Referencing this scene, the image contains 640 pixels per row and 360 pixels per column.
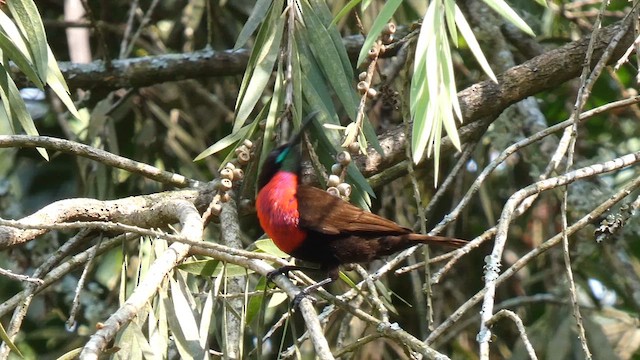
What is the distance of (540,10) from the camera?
15.7ft

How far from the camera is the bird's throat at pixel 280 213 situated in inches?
129

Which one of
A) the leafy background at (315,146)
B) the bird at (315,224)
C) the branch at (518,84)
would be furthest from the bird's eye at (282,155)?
the branch at (518,84)

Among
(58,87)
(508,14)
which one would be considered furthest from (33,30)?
(508,14)

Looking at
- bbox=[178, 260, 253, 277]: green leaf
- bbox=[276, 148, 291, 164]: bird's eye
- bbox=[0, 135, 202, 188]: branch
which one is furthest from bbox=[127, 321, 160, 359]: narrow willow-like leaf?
bbox=[276, 148, 291, 164]: bird's eye

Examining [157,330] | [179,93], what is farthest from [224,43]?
[157,330]

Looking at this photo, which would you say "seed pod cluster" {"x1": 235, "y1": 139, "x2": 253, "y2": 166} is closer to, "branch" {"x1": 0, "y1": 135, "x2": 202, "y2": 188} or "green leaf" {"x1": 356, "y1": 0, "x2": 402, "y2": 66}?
"branch" {"x1": 0, "y1": 135, "x2": 202, "y2": 188}

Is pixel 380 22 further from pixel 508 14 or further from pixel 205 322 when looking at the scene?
pixel 205 322

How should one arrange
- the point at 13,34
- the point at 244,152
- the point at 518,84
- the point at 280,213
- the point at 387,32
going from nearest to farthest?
the point at 13,34, the point at 387,32, the point at 244,152, the point at 280,213, the point at 518,84

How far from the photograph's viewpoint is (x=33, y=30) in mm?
2713

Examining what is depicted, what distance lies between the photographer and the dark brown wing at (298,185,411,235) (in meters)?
3.31

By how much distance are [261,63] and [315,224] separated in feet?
1.91

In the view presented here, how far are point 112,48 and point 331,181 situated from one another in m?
3.25

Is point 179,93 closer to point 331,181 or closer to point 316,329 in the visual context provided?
point 331,181

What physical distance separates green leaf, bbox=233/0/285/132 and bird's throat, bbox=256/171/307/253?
30 cm
